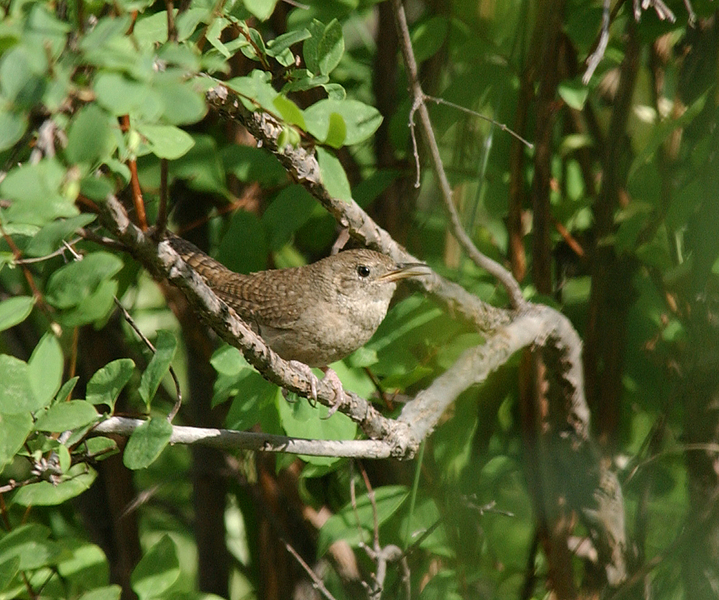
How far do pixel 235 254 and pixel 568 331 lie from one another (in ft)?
3.94

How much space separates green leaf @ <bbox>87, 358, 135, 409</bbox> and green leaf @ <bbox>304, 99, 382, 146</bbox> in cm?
69

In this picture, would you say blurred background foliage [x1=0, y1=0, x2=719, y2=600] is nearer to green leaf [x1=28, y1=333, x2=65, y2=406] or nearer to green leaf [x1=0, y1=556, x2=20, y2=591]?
green leaf [x1=0, y1=556, x2=20, y2=591]

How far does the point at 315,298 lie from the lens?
121 inches

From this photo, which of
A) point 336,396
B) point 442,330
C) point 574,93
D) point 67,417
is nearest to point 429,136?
point 574,93

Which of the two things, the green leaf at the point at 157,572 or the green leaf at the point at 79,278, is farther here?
the green leaf at the point at 157,572

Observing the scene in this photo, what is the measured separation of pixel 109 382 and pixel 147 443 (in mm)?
218

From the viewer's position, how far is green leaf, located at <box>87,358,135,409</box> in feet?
5.76

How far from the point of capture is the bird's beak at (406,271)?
2721 millimetres

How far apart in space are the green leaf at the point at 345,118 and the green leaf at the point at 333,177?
0.16ft

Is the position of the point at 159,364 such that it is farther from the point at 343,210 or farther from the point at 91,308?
the point at 343,210

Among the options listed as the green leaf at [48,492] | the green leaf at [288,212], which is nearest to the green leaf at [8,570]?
the green leaf at [48,492]

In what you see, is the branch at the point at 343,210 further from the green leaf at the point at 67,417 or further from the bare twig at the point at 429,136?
the green leaf at the point at 67,417

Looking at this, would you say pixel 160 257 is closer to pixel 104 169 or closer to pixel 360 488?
pixel 104 169

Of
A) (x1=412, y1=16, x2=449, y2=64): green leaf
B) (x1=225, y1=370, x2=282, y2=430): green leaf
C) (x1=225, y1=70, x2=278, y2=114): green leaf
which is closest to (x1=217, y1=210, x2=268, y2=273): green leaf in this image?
(x1=225, y1=370, x2=282, y2=430): green leaf
